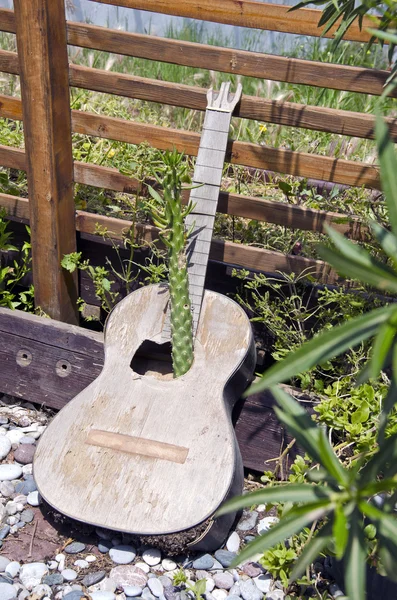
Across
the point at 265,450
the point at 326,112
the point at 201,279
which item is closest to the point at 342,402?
the point at 265,450

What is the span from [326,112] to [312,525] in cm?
132

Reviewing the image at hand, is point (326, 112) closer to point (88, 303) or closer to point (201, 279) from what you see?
point (201, 279)

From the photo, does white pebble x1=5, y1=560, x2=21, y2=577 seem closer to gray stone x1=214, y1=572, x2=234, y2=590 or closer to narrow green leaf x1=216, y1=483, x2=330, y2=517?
gray stone x1=214, y1=572, x2=234, y2=590

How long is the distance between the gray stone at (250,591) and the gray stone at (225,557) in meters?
0.08

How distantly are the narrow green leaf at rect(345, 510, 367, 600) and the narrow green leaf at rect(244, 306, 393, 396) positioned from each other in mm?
245

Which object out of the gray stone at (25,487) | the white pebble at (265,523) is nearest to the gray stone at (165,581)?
the white pebble at (265,523)

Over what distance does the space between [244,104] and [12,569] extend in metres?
1.69

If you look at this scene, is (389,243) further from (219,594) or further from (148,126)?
(148,126)

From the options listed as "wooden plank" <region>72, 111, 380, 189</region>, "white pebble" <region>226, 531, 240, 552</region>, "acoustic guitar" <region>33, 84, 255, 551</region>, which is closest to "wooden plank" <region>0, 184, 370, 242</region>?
"wooden plank" <region>72, 111, 380, 189</region>

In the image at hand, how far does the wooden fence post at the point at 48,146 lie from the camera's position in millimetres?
2260

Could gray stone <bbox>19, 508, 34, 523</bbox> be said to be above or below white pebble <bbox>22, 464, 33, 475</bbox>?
above

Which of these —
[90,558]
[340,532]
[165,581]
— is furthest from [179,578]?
[340,532]

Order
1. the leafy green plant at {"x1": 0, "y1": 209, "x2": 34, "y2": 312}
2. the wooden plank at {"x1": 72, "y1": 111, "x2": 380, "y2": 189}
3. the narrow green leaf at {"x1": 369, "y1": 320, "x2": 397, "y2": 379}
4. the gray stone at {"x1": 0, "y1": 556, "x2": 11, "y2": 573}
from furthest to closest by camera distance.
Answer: the leafy green plant at {"x1": 0, "y1": 209, "x2": 34, "y2": 312}
the wooden plank at {"x1": 72, "y1": 111, "x2": 380, "y2": 189}
the gray stone at {"x1": 0, "y1": 556, "x2": 11, "y2": 573}
the narrow green leaf at {"x1": 369, "y1": 320, "x2": 397, "y2": 379}

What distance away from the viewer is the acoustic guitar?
1.88 metres
